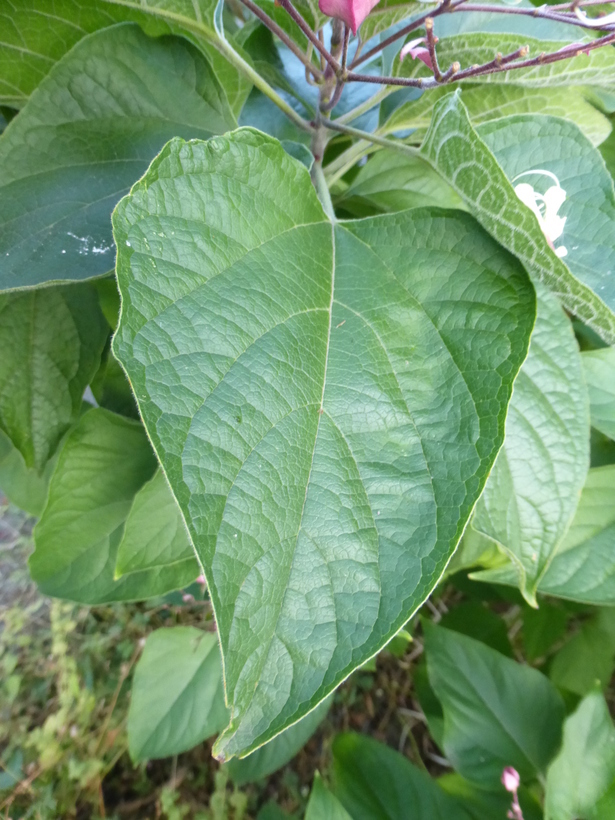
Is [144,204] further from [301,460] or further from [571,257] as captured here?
[571,257]

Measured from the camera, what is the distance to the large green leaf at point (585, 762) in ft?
2.17

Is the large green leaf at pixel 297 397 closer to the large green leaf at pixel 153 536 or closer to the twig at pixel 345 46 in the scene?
the twig at pixel 345 46

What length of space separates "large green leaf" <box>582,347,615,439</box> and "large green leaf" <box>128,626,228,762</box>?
62 cm

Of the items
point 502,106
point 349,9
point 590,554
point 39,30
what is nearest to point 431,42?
point 349,9

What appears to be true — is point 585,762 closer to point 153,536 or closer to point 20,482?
point 153,536

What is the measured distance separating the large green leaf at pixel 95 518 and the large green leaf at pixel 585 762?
1.66ft

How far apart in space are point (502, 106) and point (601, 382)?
0.30 metres

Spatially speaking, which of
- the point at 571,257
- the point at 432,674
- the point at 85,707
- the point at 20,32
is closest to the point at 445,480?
the point at 571,257

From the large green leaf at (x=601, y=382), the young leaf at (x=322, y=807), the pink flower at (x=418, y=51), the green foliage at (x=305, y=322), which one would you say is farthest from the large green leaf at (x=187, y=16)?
the young leaf at (x=322, y=807)

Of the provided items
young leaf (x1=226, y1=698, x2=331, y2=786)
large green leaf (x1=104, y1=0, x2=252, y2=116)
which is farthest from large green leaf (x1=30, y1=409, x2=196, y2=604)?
young leaf (x1=226, y1=698, x2=331, y2=786)

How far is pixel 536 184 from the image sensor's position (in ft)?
1.27

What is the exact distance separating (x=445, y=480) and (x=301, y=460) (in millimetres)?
73

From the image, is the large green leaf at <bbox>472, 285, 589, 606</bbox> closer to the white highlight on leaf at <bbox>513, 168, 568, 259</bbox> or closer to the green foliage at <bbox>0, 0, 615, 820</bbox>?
the green foliage at <bbox>0, 0, 615, 820</bbox>

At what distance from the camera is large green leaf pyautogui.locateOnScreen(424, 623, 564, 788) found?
81 centimetres
